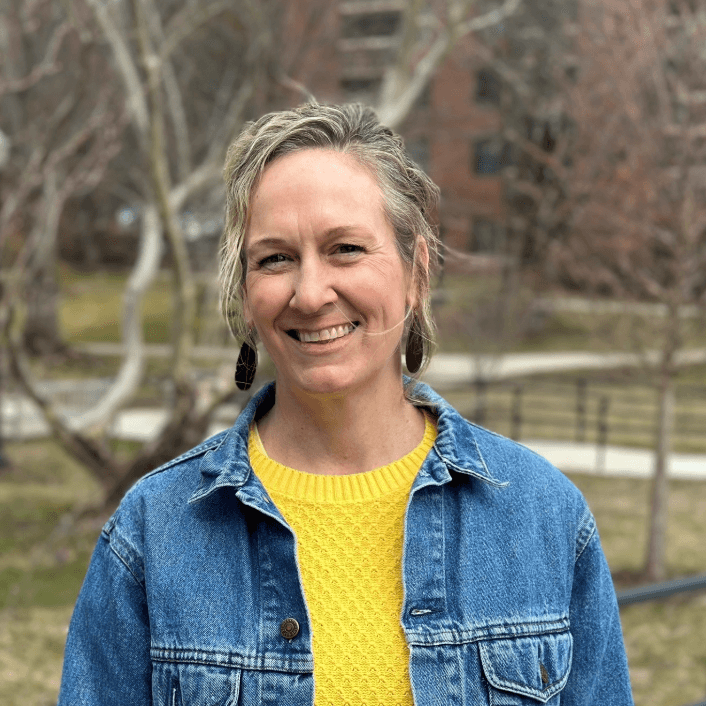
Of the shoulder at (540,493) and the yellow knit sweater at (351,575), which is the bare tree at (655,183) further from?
the yellow knit sweater at (351,575)

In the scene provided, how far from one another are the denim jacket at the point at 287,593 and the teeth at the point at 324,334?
10.7 inches

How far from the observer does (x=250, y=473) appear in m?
1.74

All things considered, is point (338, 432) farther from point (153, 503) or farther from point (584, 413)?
point (584, 413)

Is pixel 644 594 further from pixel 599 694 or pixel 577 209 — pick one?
pixel 577 209

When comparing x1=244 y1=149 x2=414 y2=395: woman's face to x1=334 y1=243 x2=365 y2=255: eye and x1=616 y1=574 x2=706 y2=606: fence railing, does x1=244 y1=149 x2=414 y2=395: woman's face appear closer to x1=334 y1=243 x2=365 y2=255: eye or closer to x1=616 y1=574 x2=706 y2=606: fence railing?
x1=334 y1=243 x2=365 y2=255: eye

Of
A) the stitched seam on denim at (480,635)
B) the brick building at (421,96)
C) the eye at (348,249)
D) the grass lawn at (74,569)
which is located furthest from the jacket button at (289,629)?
the brick building at (421,96)

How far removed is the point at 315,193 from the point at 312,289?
6.6 inches

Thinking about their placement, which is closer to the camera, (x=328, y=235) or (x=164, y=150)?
(x=328, y=235)

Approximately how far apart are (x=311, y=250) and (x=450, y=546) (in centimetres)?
59

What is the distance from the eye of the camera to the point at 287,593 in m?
1.65

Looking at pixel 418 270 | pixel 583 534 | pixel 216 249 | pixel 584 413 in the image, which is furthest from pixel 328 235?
→ pixel 584 413

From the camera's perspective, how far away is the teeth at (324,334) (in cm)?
167

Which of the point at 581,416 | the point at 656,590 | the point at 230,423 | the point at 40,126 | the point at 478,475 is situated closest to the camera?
the point at 478,475

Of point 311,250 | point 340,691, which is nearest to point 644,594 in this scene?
point 340,691
